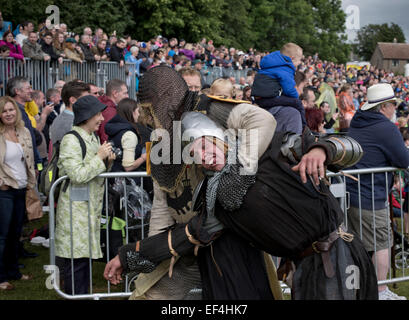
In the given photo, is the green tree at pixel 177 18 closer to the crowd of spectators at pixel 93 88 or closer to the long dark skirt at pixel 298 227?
the crowd of spectators at pixel 93 88

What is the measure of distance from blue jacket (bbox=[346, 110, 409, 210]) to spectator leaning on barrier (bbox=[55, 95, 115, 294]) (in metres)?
2.12

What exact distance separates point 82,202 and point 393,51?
95516 mm

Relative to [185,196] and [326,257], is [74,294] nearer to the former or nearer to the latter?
[185,196]

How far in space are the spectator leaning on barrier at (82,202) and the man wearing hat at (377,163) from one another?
2.14 meters

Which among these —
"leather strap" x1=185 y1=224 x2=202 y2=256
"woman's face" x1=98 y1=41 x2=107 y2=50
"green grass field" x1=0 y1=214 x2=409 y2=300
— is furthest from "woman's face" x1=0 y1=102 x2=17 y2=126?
"woman's face" x1=98 y1=41 x2=107 y2=50

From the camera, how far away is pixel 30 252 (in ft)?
21.3

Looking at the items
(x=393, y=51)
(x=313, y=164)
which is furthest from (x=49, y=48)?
(x=393, y=51)

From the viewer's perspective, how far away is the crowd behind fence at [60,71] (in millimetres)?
10688

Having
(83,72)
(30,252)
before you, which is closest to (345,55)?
(83,72)

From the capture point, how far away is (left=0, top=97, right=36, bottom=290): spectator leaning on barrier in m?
5.13

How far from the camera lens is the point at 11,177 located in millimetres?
5133

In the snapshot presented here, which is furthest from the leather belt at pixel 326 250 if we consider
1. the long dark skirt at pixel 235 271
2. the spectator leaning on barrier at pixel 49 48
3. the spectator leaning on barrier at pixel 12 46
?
the spectator leaning on barrier at pixel 49 48

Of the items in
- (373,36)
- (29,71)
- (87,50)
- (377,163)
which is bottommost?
(377,163)

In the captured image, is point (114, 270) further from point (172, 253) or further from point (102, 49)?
point (102, 49)
